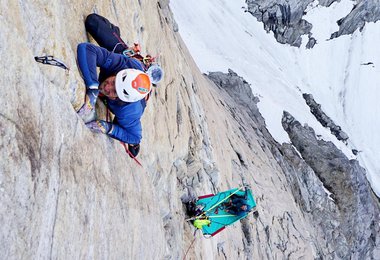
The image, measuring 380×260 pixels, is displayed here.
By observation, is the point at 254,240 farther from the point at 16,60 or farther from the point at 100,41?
the point at 16,60

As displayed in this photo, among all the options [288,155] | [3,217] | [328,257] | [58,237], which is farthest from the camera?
[288,155]

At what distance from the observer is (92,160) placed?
5527mm

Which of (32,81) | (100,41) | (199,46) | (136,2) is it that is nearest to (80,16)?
(100,41)

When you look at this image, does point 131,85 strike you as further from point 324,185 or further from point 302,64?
point 302,64

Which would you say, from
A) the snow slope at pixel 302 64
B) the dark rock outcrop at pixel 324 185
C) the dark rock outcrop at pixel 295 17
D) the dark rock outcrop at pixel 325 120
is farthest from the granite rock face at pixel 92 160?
the dark rock outcrop at pixel 295 17

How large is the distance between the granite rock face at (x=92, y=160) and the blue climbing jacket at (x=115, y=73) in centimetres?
17

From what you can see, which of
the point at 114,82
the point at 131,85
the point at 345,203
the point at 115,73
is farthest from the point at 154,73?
the point at 345,203

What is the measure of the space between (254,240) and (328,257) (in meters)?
12.0

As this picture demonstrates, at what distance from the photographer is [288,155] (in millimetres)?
31141

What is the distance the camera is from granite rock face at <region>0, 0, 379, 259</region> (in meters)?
4.02

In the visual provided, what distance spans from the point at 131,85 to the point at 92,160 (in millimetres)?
1106

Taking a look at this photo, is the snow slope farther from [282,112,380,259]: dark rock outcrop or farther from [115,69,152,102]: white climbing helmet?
[115,69,152,102]: white climbing helmet

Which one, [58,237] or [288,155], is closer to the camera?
[58,237]

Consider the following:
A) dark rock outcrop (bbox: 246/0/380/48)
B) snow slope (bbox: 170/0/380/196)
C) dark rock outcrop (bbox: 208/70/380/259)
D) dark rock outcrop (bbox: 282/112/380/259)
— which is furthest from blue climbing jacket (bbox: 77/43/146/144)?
dark rock outcrop (bbox: 246/0/380/48)
